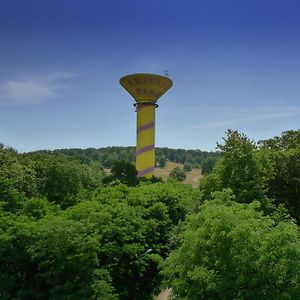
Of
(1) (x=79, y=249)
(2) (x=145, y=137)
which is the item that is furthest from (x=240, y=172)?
(2) (x=145, y=137)

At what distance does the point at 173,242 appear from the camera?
28953mm

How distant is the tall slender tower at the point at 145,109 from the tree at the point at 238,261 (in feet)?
150

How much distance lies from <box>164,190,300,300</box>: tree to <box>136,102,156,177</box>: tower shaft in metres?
45.5

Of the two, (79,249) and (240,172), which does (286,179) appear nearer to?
(240,172)

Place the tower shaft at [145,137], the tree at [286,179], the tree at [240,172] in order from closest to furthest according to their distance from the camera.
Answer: the tree at [240,172] < the tree at [286,179] < the tower shaft at [145,137]

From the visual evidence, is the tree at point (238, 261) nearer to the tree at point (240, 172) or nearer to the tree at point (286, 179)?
the tree at point (240, 172)

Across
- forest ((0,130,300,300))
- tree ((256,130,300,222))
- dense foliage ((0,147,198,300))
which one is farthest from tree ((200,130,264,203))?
dense foliage ((0,147,198,300))

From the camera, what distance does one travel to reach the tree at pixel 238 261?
1537 centimetres

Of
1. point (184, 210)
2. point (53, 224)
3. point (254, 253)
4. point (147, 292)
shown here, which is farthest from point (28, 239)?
point (184, 210)

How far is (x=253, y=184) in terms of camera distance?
29453 millimetres

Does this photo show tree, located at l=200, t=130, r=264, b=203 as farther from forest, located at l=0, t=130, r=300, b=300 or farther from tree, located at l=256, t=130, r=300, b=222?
tree, located at l=256, t=130, r=300, b=222

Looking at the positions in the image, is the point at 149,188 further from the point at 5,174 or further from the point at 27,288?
the point at 27,288

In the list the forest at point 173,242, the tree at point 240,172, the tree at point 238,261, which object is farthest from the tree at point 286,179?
the tree at point 238,261

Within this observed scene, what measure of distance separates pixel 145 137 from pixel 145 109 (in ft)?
14.9
